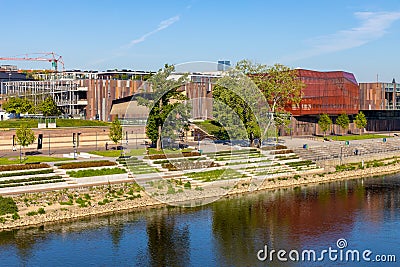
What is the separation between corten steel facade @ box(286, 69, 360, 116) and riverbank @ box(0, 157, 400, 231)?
104 feet

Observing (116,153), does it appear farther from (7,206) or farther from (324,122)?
(324,122)

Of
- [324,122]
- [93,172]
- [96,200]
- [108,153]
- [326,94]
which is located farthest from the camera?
[326,94]

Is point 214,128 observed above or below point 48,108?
below

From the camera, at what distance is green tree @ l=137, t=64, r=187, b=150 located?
186 ft

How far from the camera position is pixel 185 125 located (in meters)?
60.8

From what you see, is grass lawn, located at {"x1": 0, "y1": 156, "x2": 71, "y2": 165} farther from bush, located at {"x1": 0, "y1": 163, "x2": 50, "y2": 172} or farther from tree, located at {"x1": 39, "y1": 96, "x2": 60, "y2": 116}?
tree, located at {"x1": 39, "y1": 96, "x2": 60, "y2": 116}

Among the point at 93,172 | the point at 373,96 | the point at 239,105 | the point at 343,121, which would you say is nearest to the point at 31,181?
the point at 93,172

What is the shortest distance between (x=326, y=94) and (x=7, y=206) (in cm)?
5777

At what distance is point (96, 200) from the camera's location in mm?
41875

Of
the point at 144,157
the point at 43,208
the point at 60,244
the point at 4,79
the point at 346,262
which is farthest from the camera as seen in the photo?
the point at 4,79

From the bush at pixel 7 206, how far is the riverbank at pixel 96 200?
42 cm

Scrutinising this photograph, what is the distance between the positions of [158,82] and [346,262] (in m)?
31.9

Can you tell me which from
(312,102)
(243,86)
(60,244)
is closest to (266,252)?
(60,244)

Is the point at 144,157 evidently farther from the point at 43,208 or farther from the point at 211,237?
the point at 211,237
